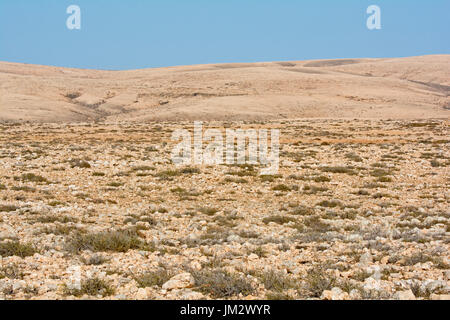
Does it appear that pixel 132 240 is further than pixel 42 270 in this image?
Yes

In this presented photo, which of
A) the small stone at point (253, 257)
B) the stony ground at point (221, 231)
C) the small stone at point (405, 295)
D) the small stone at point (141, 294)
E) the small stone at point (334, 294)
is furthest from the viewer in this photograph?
the small stone at point (253, 257)

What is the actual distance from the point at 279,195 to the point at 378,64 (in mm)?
163159

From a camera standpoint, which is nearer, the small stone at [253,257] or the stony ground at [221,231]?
the stony ground at [221,231]

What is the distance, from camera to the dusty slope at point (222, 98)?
7362cm

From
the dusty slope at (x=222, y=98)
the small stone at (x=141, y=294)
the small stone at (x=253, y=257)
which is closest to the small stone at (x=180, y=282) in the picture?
the small stone at (x=141, y=294)

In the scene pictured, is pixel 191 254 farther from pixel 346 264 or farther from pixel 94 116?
pixel 94 116

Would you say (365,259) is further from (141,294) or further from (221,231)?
(141,294)

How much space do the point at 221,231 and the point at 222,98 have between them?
7915 cm

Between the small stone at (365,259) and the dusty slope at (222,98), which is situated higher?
the dusty slope at (222,98)

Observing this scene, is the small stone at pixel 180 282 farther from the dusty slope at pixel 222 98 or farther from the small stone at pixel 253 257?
the dusty slope at pixel 222 98

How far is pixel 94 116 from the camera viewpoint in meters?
73.9

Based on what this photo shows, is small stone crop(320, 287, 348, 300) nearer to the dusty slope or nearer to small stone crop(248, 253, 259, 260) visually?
small stone crop(248, 253, 259, 260)

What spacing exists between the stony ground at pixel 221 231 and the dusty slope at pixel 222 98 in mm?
54162
